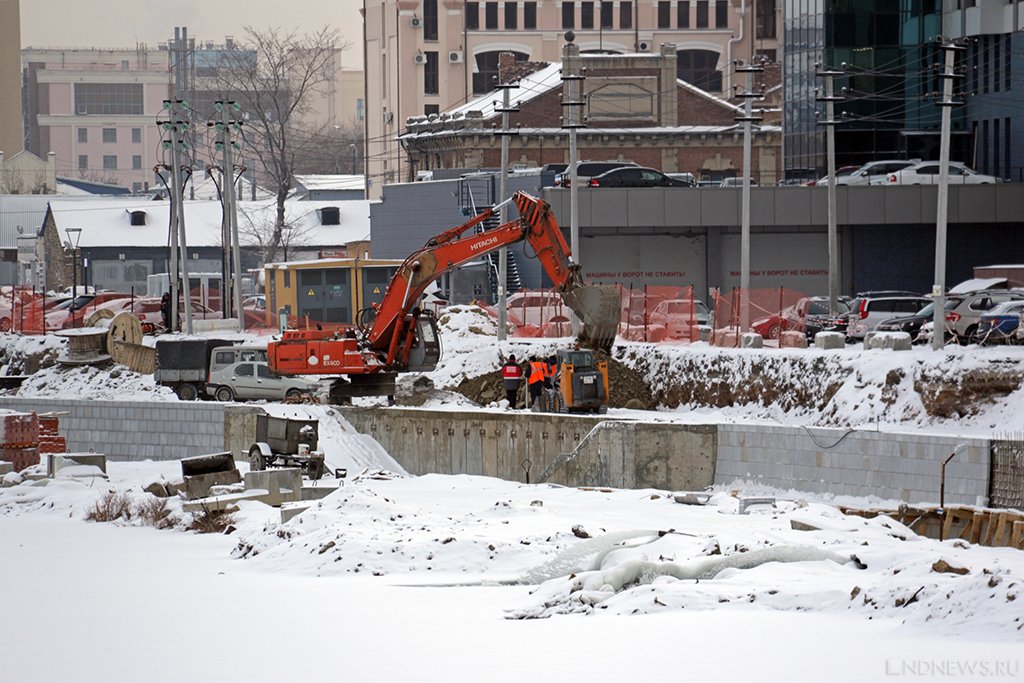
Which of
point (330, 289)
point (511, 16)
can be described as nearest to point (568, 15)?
point (511, 16)

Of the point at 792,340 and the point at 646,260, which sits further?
the point at 646,260

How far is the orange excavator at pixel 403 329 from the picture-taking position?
124 ft

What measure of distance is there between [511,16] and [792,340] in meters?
78.2

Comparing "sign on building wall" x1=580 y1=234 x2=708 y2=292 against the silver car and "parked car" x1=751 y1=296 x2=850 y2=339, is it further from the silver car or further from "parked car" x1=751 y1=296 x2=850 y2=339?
the silver car

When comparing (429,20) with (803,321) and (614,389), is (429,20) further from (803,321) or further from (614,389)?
(614,389)

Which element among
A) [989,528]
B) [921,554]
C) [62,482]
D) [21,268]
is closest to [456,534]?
[921,554]

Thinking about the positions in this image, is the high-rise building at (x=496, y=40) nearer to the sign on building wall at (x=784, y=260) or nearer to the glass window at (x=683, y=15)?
the glass window at (x=683, y=15)

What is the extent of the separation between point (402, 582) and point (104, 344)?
3904cm

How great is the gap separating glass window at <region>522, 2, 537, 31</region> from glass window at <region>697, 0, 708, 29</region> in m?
11.5

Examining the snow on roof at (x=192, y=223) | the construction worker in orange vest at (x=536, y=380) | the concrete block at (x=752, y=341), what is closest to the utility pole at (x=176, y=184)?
the construction worker in orange vest at (x=536, y=380)

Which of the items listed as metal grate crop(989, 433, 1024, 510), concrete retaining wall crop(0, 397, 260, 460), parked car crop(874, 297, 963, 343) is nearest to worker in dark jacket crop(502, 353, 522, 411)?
concrete retaining wall crop(0, 397, 260, 460)

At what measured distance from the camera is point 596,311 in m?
36.5

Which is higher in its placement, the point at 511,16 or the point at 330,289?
the point at 511,16

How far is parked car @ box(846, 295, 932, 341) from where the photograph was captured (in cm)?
4488
